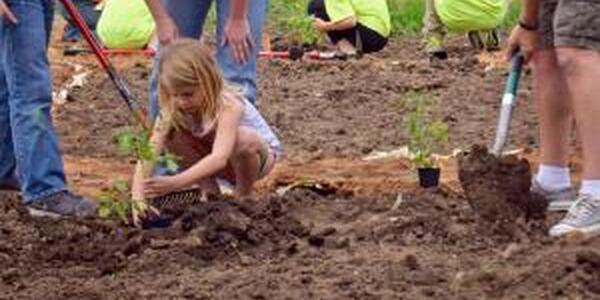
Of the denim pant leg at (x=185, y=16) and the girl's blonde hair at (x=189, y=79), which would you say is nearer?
the girl's blonde hair at (x=189, y=79)

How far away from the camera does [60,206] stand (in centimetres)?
672

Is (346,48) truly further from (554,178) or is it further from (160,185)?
(160,185)

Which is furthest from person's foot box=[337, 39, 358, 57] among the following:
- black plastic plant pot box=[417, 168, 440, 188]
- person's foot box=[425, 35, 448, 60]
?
black plastic plant pot box=[417, 168, 440, 188]

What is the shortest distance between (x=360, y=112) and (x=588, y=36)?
13.7 ft

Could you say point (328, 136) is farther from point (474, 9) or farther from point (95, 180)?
point (474, 9)

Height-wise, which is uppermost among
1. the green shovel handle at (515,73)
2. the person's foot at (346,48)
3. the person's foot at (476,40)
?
the green shovel handle at (515,73)

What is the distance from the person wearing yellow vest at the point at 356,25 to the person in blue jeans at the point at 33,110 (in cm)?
656

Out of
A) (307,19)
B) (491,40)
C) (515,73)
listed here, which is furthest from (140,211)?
(491,40)

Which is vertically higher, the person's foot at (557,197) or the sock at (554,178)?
the sock at (554,178)

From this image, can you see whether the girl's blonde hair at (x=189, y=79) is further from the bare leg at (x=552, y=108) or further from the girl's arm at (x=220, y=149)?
the bare leg at (x=552, y=108)

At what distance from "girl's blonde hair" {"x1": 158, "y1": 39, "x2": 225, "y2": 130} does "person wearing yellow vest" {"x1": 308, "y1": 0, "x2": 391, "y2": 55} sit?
671 centimetres

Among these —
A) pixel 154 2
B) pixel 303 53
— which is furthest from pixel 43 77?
pixel 303 53

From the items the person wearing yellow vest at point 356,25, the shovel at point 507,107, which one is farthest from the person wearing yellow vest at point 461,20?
the shovel at point 507,107

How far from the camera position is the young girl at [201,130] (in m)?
6.36
